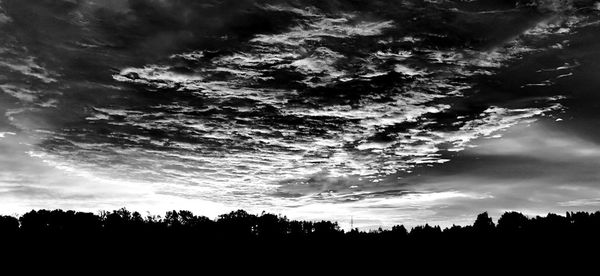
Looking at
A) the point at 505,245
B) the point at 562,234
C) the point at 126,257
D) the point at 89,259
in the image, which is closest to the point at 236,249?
the point at 126,257

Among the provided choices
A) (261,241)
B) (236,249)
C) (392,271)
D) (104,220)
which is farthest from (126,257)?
(392,271)

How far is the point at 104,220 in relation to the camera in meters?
118

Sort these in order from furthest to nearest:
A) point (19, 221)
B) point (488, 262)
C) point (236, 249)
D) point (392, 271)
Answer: point (19, 221) < point (236, 249) < point (392, 271) < point (488, 262)

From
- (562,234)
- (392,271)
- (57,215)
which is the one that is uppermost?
(57,215)

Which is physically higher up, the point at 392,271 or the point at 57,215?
the point at 57,215

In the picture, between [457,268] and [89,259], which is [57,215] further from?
[457,268]

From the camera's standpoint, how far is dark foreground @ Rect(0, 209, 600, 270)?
69562mm

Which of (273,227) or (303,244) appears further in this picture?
(273,227)

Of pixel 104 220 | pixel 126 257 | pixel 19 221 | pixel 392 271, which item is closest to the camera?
pixel 392 271

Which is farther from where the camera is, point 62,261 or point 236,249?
point 236,249

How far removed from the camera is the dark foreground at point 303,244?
2739 inches

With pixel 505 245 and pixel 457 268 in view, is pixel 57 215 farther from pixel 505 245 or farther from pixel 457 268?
pixel 505 245

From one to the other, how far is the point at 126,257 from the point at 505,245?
6466 centimetres

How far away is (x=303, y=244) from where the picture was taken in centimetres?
9969
